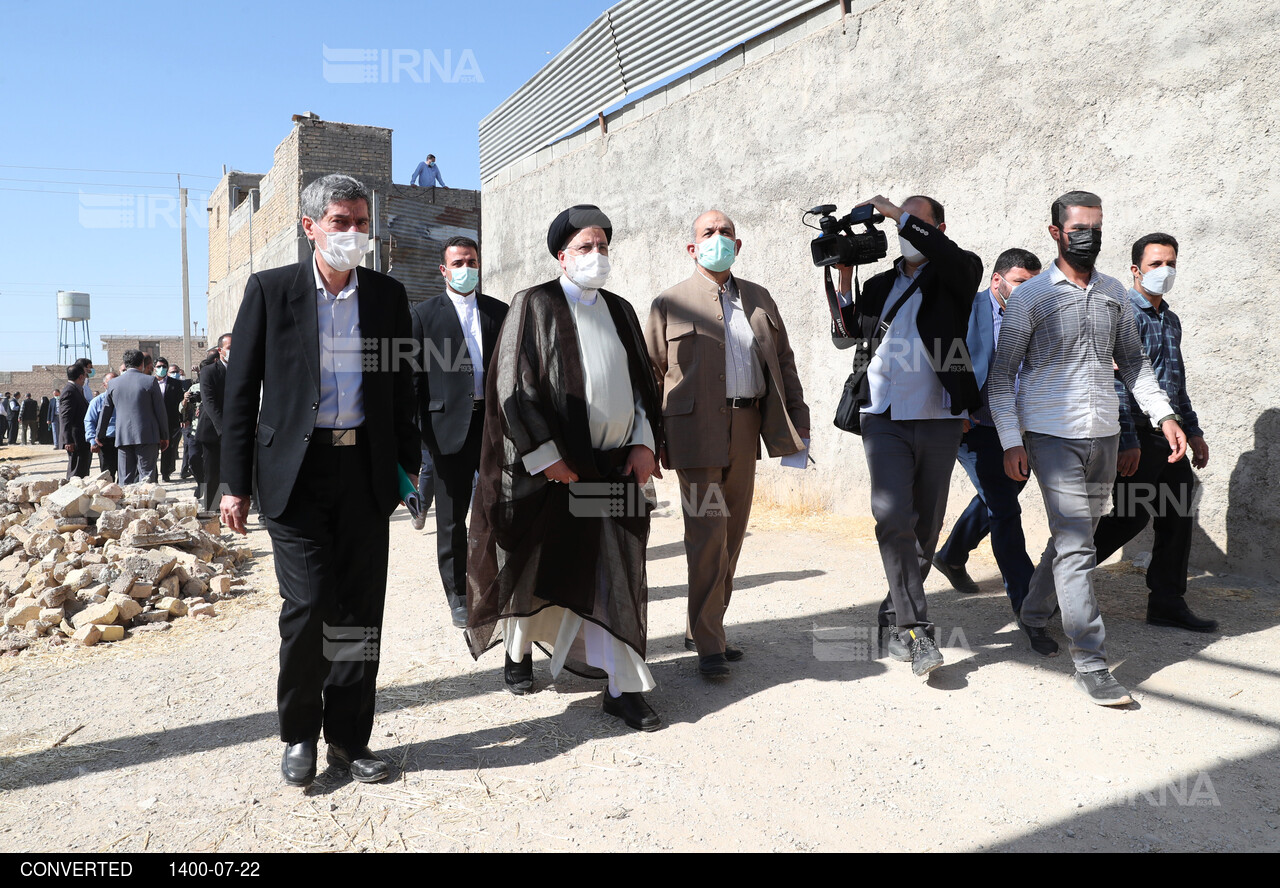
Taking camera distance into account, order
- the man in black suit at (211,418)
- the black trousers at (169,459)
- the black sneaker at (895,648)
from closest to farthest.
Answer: the black sneaker at (895,648)
the man in black suit at (211,418)
the black trousers at (169,459)

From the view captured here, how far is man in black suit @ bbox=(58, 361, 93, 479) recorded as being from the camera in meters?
11.6

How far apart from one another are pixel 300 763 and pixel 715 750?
4.75 ft

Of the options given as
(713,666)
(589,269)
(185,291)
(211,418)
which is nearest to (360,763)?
(713,666)

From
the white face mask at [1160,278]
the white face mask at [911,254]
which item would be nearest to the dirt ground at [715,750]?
the white face mask at [1160,278]

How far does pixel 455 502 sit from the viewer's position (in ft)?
16.2

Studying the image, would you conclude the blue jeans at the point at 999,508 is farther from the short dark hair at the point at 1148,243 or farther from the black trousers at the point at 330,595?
the black trousers at the point at 330,595

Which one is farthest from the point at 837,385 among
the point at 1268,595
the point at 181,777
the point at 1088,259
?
the point at 181,777

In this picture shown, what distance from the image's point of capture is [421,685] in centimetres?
407

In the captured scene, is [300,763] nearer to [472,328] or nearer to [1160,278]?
[472,328]

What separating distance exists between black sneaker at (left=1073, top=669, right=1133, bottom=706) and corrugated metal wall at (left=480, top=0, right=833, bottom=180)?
6039mm

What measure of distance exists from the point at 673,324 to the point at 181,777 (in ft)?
8.69

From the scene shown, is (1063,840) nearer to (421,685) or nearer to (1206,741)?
(1206,741)

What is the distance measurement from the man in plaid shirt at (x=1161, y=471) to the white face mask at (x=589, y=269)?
2647 mm

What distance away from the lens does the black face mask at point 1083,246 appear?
361 cm
